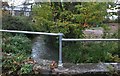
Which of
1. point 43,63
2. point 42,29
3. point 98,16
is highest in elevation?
point 98,16

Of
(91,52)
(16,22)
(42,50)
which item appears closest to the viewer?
(91,52)

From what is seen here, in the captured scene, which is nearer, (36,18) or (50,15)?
(50,15)

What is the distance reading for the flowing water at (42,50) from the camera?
111 inches

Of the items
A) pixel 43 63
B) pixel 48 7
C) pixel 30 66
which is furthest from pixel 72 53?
pixel 48 7

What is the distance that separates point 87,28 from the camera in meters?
3.12

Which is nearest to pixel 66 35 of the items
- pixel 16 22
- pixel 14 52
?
pixel 14 52

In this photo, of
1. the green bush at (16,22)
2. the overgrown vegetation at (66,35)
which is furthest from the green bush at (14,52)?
the green bush at (16,22)

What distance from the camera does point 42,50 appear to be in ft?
10.0

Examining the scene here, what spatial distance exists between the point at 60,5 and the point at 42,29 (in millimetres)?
427

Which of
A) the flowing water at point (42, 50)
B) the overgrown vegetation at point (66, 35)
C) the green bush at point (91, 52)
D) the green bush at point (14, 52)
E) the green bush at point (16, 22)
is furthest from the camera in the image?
the green bush at point (16, 22)

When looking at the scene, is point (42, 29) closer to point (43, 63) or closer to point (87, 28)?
point (87, 28)

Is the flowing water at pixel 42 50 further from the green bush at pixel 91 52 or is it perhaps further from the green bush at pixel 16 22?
the green bush at pixel 16 22

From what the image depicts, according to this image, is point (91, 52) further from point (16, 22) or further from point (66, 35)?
point (16, 22)

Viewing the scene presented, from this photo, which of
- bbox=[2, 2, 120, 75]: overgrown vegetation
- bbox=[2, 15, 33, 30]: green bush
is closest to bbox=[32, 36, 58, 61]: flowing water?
bbox=[2, 2, 120, 75]: overgrown vegetation
